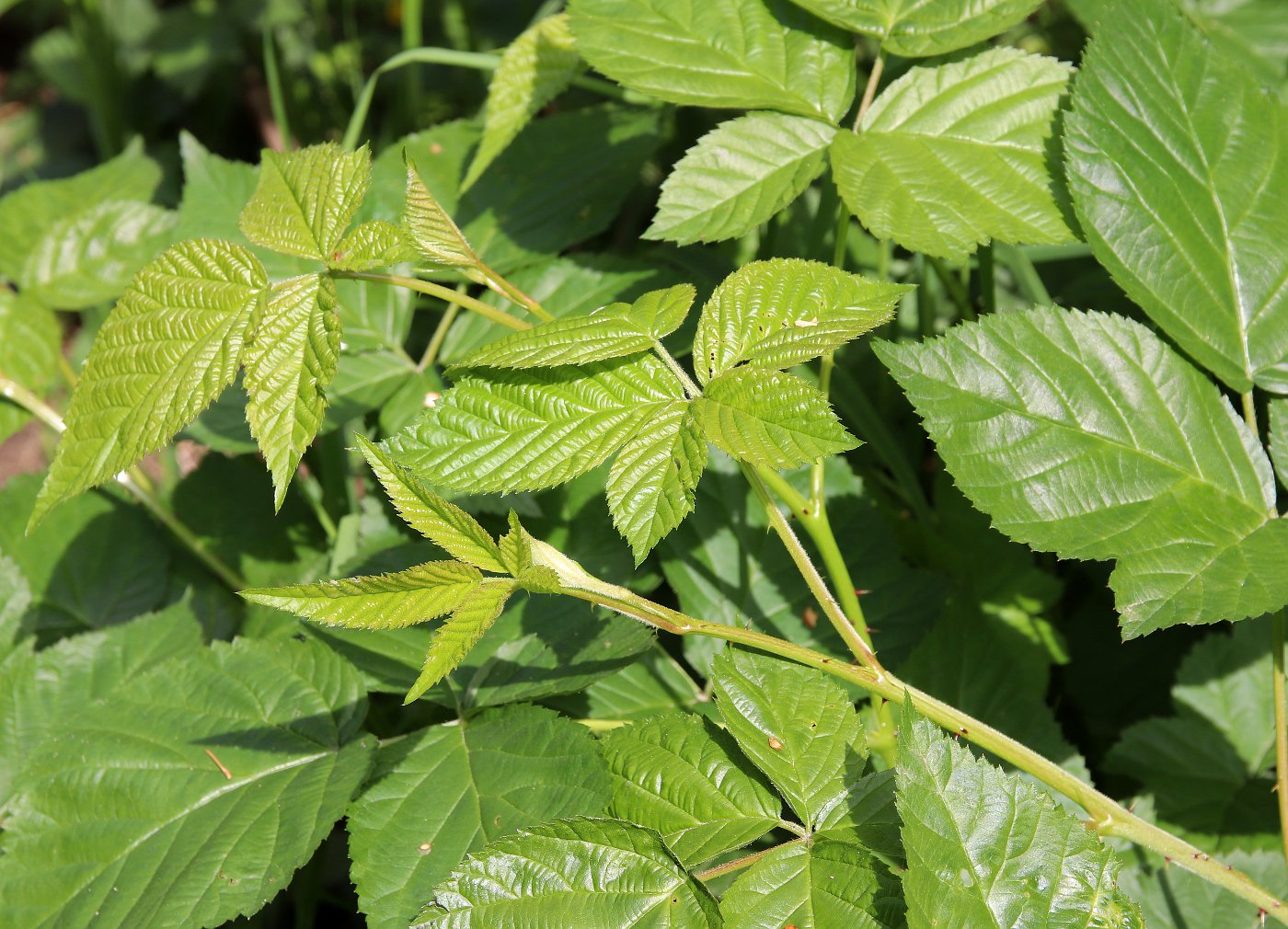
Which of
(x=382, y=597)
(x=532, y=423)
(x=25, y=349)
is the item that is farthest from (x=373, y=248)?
(x=25, y=349)

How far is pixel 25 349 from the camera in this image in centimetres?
188

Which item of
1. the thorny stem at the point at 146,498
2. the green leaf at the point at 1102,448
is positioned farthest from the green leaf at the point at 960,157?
the thorny stem at the point at 146,498

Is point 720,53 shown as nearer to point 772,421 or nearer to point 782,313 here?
point 782,313

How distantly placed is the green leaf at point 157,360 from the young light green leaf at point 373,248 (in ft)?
0.39

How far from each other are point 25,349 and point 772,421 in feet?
4.78

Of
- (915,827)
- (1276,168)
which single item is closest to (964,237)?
(1276,168)

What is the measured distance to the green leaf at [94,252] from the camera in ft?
6.55

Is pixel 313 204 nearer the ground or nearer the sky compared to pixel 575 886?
nearer the sky

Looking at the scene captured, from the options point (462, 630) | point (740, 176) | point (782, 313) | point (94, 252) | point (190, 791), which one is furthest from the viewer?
point (94, 252)

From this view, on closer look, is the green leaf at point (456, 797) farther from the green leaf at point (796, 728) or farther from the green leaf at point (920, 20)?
the green leaf at point (920, 20)

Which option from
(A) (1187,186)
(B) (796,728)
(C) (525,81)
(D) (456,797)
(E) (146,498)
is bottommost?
(E) (146,498)

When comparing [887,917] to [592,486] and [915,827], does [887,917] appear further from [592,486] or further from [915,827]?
[592,486]

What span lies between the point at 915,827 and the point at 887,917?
0.37 ft

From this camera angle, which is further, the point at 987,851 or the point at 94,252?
the point at 94,252
